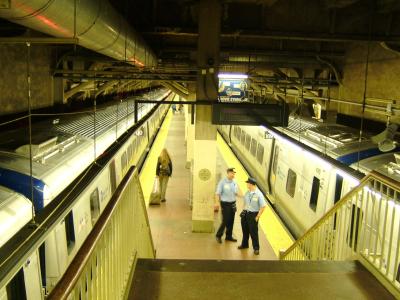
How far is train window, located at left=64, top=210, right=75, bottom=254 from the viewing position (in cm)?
490

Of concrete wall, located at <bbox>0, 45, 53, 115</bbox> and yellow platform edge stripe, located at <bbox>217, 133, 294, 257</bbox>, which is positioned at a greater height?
concrete wall, located at <bbox>0, 45, 53, 115</bbox>

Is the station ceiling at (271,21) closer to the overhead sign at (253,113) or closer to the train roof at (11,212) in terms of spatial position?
the overhead sign at (253,113)

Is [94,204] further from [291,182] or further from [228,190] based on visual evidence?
[291,182]

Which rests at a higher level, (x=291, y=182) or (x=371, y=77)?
(x=371, y=77)

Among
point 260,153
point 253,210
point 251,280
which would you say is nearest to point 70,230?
point 251,280

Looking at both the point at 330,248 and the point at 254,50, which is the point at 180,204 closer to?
the point at 254,50

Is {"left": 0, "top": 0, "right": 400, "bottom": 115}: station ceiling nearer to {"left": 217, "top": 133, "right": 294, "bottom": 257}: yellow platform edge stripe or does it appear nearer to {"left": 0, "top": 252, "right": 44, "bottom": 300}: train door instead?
{"left": 217, "top": 133, "right": 294, "bottom": 257}: yellow platform edge stripe

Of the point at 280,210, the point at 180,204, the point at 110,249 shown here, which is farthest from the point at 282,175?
the point at 110,249

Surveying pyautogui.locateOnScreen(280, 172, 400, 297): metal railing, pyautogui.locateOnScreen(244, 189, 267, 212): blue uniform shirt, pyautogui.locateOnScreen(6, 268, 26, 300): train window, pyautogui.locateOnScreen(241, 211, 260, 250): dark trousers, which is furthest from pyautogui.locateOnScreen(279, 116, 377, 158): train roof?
pyautogui.locateOnScreen(6, 268, 26, 300): train window

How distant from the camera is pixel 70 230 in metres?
4.98

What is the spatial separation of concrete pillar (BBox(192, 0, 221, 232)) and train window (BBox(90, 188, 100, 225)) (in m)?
4.48

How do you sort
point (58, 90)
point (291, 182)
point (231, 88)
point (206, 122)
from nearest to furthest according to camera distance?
1. point (291, 182)
2. point (206, 122)
3. point (58, 90)
4. point (231, 88)

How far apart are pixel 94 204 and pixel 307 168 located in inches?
176

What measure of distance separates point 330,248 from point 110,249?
4.27 metres
